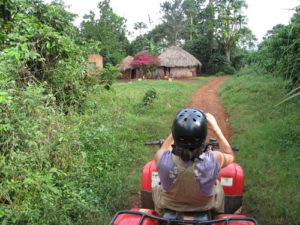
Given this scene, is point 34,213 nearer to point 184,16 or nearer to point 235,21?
point 235,21

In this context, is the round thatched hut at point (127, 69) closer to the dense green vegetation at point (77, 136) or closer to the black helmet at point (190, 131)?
the dense green vegetation at point (77, 136)

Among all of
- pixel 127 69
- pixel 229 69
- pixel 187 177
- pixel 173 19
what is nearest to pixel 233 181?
pixel 187 177

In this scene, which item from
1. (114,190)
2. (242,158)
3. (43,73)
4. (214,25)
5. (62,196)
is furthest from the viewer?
(214,25)

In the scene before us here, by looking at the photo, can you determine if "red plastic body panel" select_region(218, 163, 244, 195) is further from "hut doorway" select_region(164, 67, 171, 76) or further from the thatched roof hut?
the thatched roof hut

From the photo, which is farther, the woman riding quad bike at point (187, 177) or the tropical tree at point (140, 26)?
the tropical tree at point (140, 26)

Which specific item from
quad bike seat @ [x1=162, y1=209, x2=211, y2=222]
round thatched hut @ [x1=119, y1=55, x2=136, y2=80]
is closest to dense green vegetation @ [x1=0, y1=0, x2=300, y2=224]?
quad bike seat @ [x1=162, y1=209, x2=211, y2=222]

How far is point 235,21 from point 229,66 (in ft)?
16.6

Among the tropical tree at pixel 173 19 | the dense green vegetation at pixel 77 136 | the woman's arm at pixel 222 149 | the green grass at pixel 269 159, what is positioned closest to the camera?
the woman's arm at pixel 222 149

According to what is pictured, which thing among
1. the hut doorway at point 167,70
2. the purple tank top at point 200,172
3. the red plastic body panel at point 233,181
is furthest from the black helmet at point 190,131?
the hut doorway at point 167,70

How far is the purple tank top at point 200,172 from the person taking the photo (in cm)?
167

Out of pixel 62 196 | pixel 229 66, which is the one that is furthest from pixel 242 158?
pixel 229 66

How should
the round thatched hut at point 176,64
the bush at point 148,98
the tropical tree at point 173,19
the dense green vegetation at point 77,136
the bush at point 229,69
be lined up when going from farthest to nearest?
the tropical tree at point 173,19
the bush at point 229,69
the round thatched hut at point 176,64
the bush at point 148,98
the dense green vegetation at point 77,136

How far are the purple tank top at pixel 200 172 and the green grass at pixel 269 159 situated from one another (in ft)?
4.30

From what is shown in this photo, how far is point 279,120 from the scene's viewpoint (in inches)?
245
